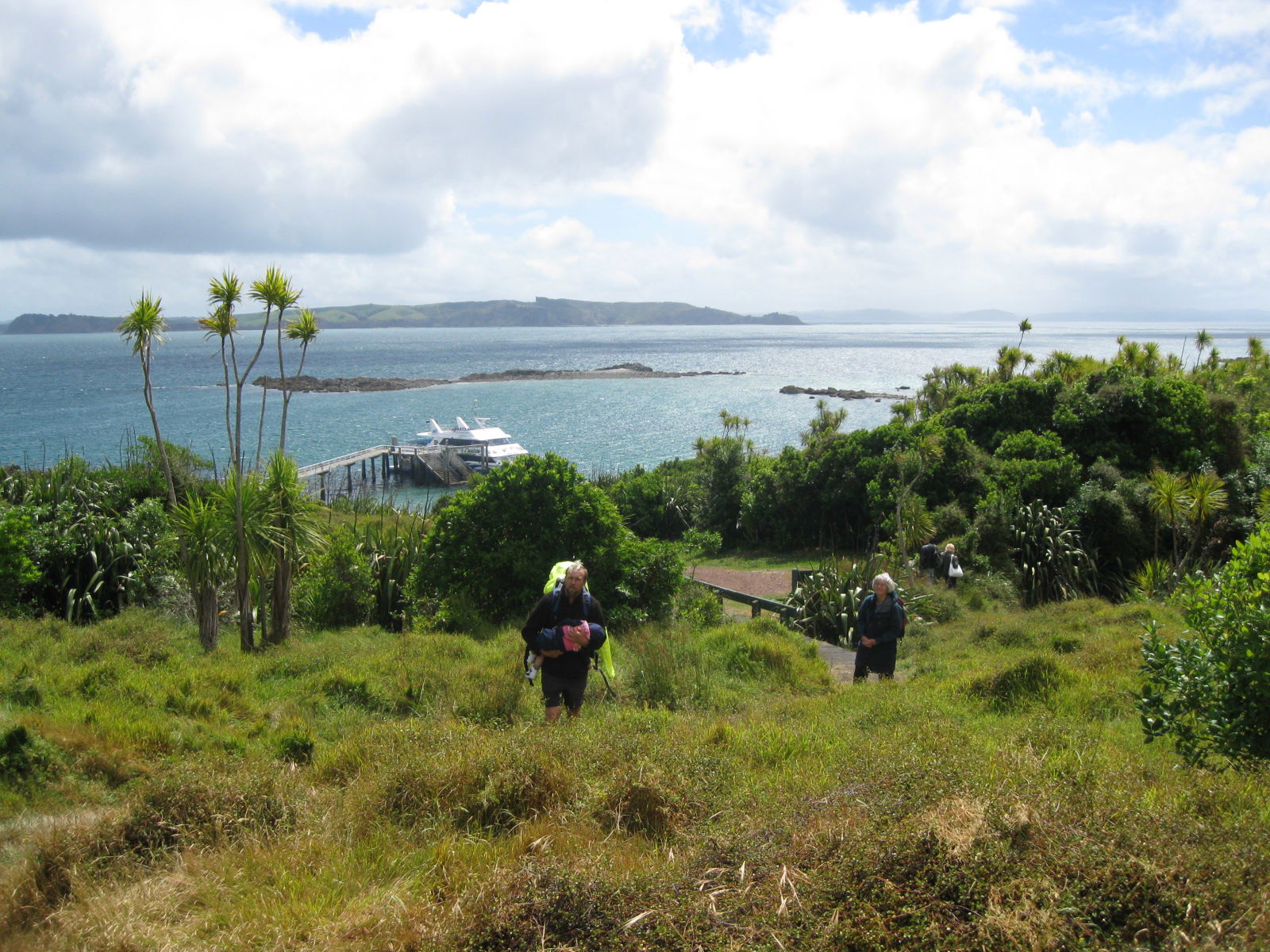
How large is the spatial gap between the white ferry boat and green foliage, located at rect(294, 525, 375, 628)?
39.7 metres

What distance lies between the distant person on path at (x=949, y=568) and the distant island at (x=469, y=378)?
295 ft

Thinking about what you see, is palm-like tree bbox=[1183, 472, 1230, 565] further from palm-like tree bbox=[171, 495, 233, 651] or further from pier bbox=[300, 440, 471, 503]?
pier bbox=[300, 440, 471, 503]

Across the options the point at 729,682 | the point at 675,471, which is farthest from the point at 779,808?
the point at 675,471

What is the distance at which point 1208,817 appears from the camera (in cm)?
354

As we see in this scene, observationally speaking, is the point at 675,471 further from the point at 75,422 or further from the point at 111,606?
the point at 75,422

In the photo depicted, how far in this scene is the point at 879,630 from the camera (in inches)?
321

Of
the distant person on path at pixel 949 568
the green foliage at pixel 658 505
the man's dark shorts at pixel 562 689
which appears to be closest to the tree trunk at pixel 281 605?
the man's dark shorts at pixel 562 689

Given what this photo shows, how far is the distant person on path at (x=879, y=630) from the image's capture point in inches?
318

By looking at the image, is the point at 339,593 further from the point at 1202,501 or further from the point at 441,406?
the point at 441,406

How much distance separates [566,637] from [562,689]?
0.47 m

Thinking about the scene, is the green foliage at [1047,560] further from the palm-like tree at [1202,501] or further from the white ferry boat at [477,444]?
the white ferry boat at [477,444]

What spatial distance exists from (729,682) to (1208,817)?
521cm

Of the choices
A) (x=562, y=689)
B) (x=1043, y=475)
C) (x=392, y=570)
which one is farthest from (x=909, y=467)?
(x=562, y=689)

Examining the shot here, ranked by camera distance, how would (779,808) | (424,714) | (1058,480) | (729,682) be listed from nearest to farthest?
(779,808) < (424,714) < (729,682) < (1058,480)
